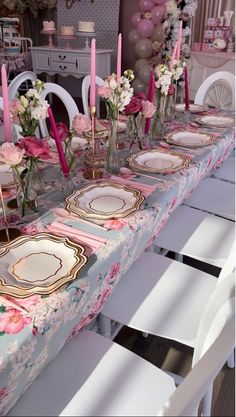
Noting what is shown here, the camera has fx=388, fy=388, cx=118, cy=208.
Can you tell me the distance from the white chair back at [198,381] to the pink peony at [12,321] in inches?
13.4

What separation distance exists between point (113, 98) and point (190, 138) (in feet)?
1.78

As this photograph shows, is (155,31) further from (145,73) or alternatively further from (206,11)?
(206,11)

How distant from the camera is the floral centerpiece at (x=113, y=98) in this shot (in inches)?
52.7

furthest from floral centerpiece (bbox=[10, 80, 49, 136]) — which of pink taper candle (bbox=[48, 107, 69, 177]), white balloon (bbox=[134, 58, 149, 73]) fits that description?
white balloon (bbox=[134, 58, 149, 73])

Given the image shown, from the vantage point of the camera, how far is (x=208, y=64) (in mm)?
4594

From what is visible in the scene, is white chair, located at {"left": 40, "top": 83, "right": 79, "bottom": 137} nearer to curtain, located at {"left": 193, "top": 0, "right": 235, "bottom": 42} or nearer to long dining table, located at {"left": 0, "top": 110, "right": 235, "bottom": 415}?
long dining table, located at {"left": 0, "top": 110, "right": 235, "bottom": 415}

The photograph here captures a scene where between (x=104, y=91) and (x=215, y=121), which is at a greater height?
(x=104, y=91)

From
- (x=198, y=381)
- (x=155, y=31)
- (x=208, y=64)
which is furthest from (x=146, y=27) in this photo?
(x=198, y=381)

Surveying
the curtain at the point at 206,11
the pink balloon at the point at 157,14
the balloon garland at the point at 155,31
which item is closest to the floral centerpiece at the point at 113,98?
the balloon garland at the point at 155,31

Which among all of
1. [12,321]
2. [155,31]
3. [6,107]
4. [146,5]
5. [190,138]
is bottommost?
[12,321]

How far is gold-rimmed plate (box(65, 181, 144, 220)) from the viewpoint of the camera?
1.09 metres

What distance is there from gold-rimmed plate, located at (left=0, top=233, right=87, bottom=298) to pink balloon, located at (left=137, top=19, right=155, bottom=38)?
4.56 meters

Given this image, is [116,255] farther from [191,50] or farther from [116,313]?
[191,50]

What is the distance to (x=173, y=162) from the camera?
4.88 ft
